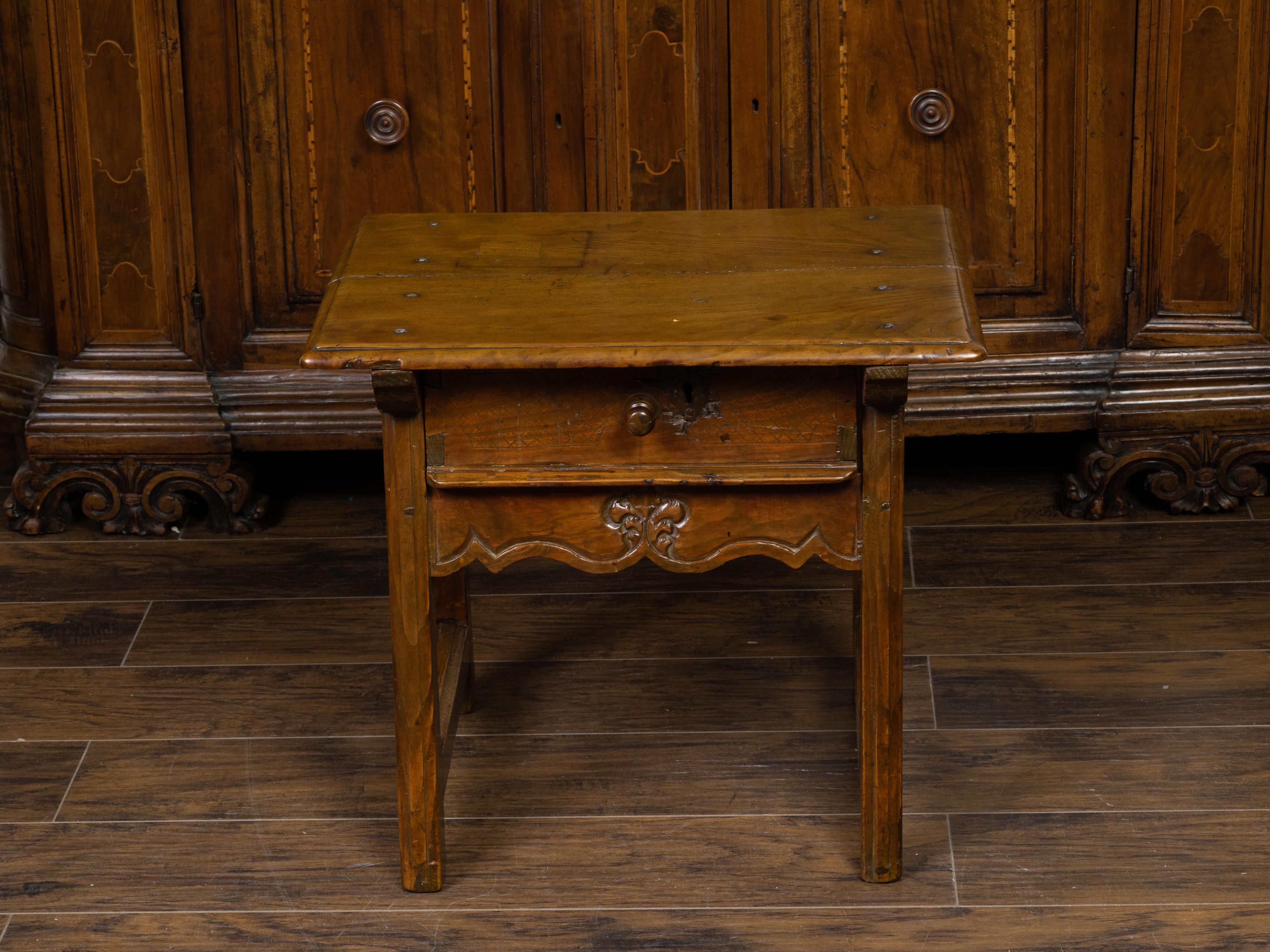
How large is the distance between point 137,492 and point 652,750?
51.6 inches

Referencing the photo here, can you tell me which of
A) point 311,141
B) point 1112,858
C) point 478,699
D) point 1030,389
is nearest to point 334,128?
point 311,141

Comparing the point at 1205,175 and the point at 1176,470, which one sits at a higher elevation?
the point at 1205,175

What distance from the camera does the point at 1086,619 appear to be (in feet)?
8.66

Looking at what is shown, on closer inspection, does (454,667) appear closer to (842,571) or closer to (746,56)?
(842,571)

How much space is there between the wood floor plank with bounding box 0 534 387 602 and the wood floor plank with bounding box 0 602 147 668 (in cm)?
4

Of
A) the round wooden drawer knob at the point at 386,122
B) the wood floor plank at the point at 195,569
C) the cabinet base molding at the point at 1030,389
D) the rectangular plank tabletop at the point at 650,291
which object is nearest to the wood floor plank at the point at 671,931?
the rectangular plank tabletop at the point at 650,291

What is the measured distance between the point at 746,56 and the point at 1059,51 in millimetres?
570

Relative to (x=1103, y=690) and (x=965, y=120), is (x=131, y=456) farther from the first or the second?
(x=1103, y=690)

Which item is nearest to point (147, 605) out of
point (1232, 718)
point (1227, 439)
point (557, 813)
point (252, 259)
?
point (252, 259)

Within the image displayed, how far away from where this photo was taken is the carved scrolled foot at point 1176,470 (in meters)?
3.03

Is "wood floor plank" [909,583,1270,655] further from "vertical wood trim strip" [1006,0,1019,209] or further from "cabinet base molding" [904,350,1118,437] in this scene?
"vertical wood trim strip" [1006,0,1019,209]

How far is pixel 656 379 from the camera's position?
1.78 m

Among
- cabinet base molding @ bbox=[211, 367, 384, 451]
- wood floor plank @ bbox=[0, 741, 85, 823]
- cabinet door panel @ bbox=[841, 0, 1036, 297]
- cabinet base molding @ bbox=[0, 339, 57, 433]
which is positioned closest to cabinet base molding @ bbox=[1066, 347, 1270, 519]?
cabinet door panel @ bbox=[841, 0, 1036, 297]

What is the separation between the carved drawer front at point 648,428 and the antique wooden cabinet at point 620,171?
49.5 inches
